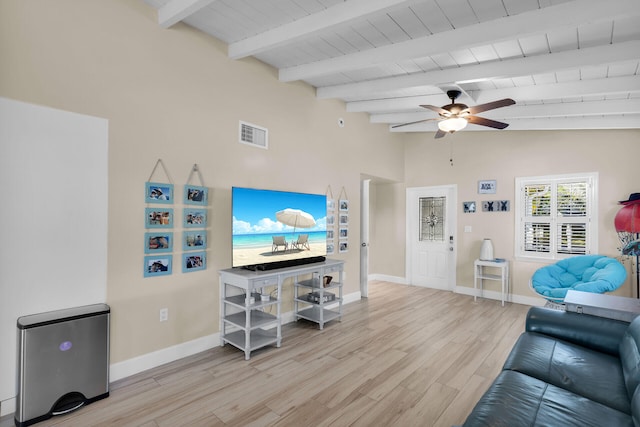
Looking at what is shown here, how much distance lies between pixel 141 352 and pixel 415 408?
2.27 meters

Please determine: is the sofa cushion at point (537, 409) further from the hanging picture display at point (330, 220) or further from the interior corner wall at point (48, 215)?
the hanging picture display at point (330, 220)

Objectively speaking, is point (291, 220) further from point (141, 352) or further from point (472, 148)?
point (472, 148)

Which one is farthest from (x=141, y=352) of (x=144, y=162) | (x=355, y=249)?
(x=355, y=249)

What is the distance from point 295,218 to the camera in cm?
396

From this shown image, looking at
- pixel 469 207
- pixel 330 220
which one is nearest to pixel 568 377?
pixel 330 220

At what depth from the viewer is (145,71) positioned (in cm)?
289

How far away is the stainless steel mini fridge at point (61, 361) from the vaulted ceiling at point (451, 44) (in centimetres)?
246

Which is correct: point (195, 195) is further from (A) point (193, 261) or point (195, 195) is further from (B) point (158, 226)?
(A) point (193, 261)

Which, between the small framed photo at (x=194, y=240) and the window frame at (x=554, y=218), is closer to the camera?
the small framed photo at (x=194, y=240)

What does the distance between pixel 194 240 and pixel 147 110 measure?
1.22m

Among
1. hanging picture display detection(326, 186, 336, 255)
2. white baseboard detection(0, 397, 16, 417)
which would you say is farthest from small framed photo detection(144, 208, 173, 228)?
hanging picture display detection(326, 186, 336, 255)

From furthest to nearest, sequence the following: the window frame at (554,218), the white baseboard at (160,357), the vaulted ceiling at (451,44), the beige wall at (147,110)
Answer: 1. the window frame at (554,218)
2. the white baseboard at (160,357)
3. the vaulted ceiling at (451,44)
4. the beige wall at (147,110)

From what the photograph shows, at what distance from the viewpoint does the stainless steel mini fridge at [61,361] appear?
7.04ft

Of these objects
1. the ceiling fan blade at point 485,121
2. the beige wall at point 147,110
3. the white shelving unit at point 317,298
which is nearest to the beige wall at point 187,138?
the beige wall at point 147,110
